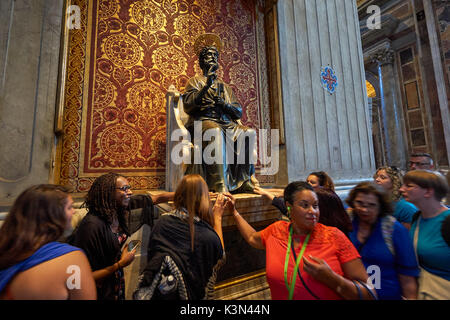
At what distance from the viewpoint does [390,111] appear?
857cm

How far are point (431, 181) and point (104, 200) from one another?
2.13m

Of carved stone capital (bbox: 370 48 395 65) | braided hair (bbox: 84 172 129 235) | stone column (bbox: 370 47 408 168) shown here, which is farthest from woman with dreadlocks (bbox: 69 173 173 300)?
carved stone capital (bbox: 370 48 395 65)

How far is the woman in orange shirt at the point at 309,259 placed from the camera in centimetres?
96

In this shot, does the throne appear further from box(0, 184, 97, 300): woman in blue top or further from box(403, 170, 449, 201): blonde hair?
box(403, 170, 449, 201): blonde hair

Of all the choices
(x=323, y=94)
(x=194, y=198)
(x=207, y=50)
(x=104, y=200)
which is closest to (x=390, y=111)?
(x=323, y=94)

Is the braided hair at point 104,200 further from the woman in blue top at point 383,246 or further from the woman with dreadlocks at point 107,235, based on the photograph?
the woman in blue top at point 383,246

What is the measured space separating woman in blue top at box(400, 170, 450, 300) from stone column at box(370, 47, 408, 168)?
9.00 m

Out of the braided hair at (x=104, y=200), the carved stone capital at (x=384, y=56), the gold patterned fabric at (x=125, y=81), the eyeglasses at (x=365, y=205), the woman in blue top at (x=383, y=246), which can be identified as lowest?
the woman in blue top at (x=383, y=246)

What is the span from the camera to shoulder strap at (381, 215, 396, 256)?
1.18 meters

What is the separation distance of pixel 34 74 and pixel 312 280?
310 centimetres

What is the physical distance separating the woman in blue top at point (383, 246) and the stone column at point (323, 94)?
2.31 metres

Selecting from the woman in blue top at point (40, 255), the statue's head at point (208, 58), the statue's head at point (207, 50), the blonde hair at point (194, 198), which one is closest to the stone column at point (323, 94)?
the statue's head at point (207, 50)
